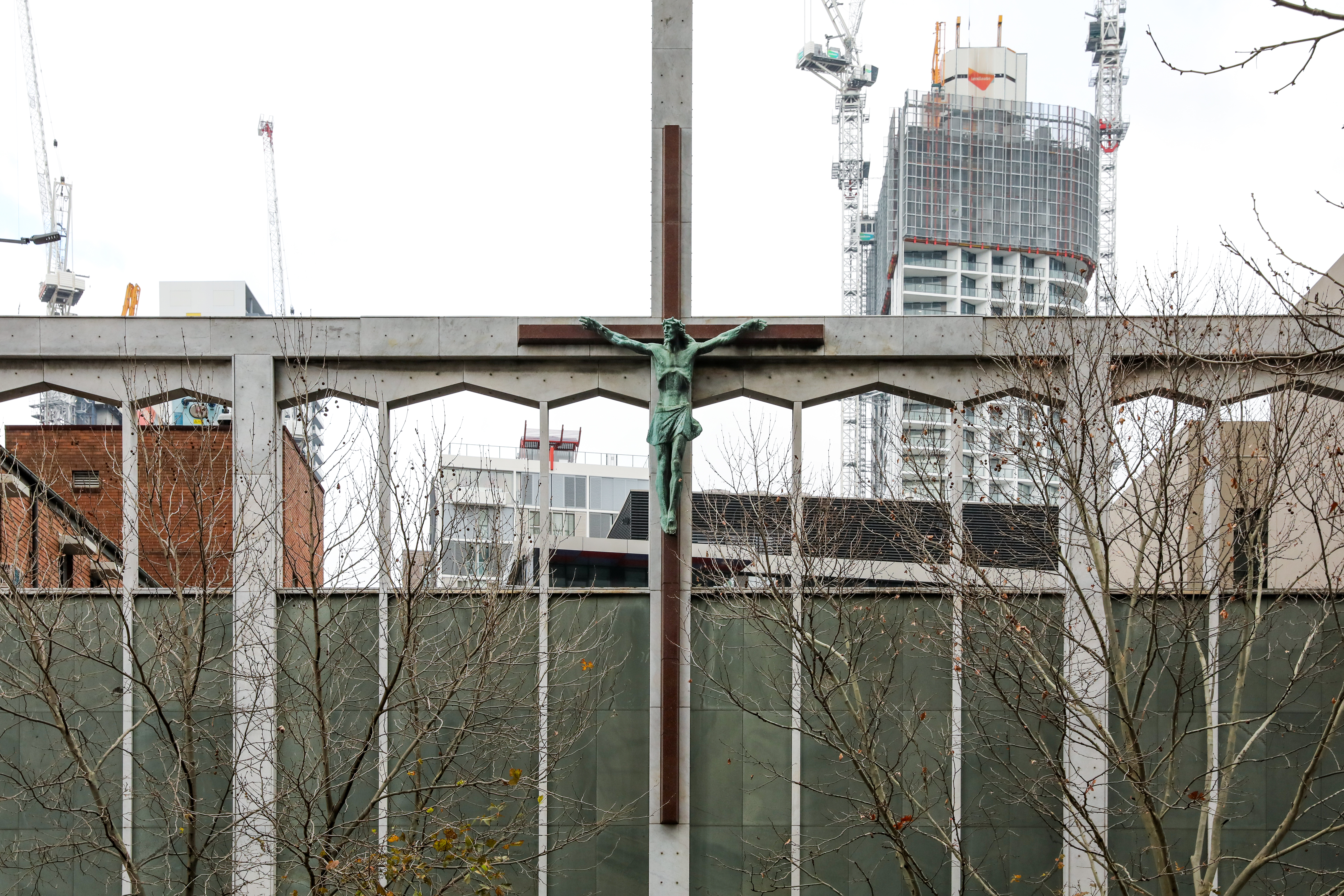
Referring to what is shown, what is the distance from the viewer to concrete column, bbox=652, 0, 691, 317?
57.9ft

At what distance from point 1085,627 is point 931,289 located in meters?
128

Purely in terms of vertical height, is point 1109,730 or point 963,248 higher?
point 963,248

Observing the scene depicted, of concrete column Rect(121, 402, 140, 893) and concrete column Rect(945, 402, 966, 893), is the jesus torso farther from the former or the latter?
concrete column Rect(121, 402, 140, 893)

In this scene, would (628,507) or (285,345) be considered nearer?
(285,345)

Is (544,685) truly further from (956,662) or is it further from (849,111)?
(849,111)

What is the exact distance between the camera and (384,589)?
16172mm

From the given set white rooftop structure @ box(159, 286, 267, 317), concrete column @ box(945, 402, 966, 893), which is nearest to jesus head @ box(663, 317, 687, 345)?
concrete column @ box(945, 402, 966, 893)

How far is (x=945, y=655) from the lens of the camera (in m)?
15.9

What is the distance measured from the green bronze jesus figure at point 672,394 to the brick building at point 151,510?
4.19 meters

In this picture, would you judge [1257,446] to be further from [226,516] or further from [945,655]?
[226,516]

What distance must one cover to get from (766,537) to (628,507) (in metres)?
47.1

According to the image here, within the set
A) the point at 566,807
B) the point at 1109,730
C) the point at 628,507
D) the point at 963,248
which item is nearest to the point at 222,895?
the point at 566,807

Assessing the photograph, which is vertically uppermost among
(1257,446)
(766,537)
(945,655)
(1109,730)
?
(1257,446)

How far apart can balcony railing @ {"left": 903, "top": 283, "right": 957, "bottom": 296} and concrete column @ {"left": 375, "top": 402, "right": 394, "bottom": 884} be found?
128475mm
